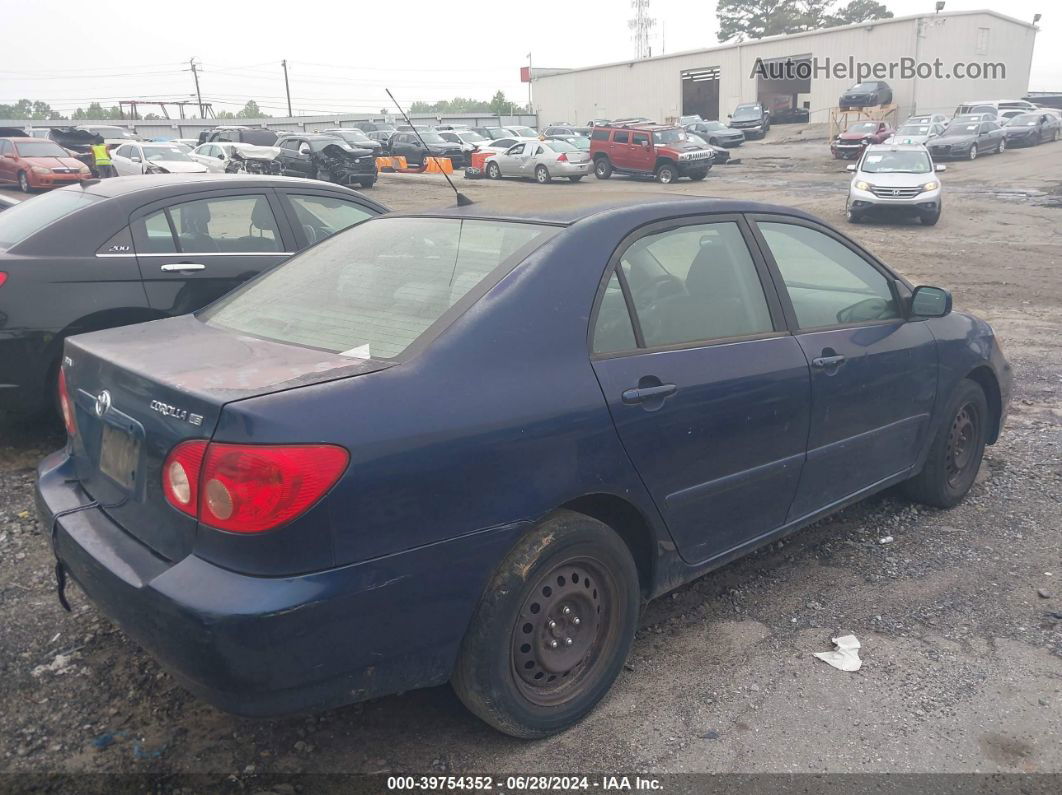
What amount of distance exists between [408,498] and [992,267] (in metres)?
13.6

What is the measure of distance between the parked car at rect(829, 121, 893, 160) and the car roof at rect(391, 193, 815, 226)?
33.6 meters

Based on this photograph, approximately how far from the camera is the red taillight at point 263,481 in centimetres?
229

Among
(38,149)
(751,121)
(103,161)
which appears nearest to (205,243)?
(103,161)

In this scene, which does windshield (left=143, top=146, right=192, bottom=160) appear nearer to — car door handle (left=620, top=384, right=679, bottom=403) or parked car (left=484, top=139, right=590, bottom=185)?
parked car (left=484, top=139, right=590, bottom=185)

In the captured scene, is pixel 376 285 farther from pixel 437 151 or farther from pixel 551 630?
pixel 437 151

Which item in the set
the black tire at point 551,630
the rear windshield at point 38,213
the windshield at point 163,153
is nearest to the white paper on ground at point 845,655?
the black tire at point 551,630

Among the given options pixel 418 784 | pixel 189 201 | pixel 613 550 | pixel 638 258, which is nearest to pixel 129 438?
pixel 418 784

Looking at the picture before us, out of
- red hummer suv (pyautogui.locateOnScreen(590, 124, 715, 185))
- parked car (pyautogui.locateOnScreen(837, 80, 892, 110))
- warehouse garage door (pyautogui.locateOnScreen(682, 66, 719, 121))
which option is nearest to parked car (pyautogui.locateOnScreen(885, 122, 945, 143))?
red hummer suv (pyautogui.locateOnScreen(590, 124, 715, 185))

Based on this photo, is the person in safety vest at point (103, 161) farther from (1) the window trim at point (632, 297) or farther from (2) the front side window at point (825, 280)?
(1) the window trim at point (632, 297)

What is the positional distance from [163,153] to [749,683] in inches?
1172

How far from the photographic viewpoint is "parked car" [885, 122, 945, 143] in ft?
108

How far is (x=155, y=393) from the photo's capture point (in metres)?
2.58

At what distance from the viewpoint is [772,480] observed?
3508 mm

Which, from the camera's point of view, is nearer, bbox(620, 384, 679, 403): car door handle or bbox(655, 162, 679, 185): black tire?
bbox(620, 384, 679, 403): car door handle
